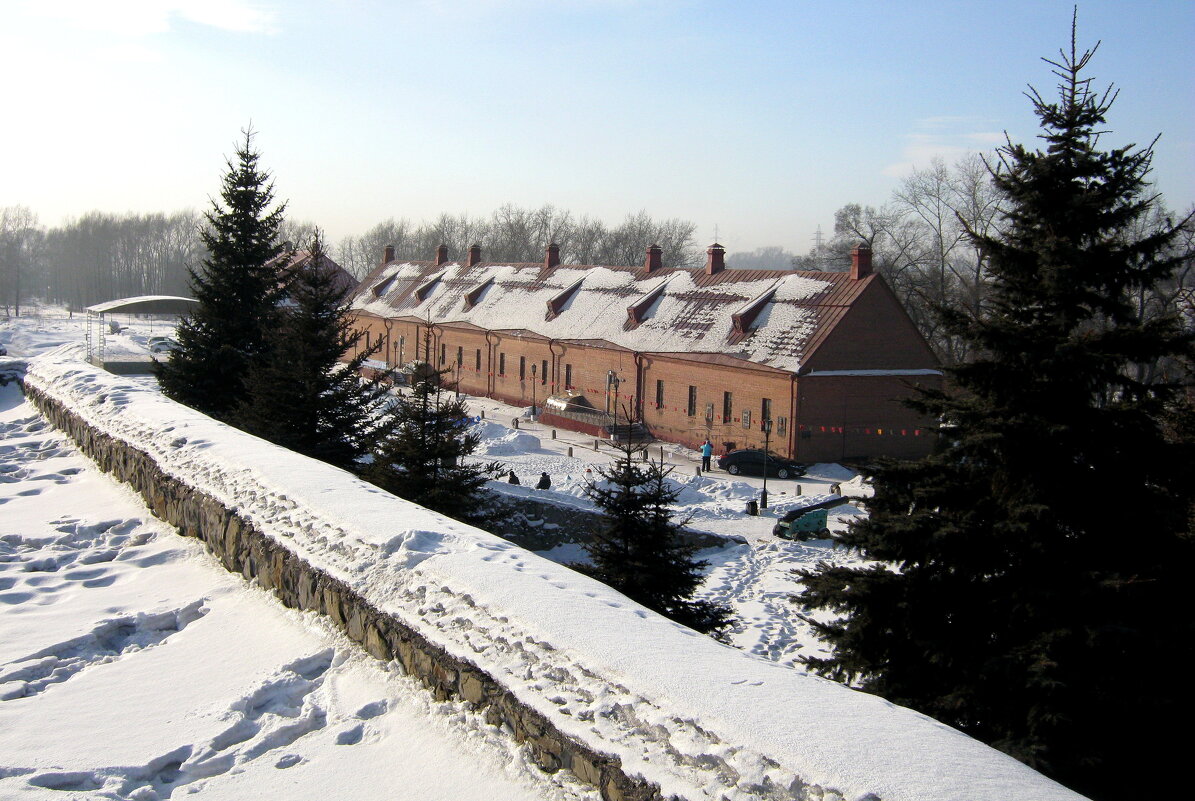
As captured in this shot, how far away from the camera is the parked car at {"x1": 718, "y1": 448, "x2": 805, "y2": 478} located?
107ft

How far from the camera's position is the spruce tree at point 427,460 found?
43.0 feet

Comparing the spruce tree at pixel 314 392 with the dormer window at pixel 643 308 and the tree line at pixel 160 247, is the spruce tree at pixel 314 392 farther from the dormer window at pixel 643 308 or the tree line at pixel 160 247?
the tree line at pixel 160 247

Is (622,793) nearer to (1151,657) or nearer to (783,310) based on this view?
(1151,657)

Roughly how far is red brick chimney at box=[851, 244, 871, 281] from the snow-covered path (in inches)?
1263

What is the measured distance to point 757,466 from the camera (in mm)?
32844

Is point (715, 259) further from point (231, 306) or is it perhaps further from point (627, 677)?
point (627, 677)

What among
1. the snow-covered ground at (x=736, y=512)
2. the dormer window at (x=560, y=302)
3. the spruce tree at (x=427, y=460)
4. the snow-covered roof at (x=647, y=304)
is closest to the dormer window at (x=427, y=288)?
the snow-covered roof at (x=647, y=304)

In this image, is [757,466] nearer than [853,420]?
Yes

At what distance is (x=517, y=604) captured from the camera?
16.9ft

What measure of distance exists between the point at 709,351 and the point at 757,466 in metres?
6.71

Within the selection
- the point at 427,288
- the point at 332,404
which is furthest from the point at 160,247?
the point at 332,404

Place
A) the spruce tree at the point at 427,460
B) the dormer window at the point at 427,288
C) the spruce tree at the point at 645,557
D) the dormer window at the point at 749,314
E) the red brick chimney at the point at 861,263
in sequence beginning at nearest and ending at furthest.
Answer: the spruce tree at the point at 645,557 → the spruce tree at the point at 427,460 → the red brick chimney at the point at 861,263 → the dormer window at the point at 749,314 → the dormer window at the point at 427,288

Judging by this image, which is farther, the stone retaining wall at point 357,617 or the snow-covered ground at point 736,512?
the snow-covered ground at point 736,512

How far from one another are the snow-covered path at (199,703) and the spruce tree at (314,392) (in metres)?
7.25
